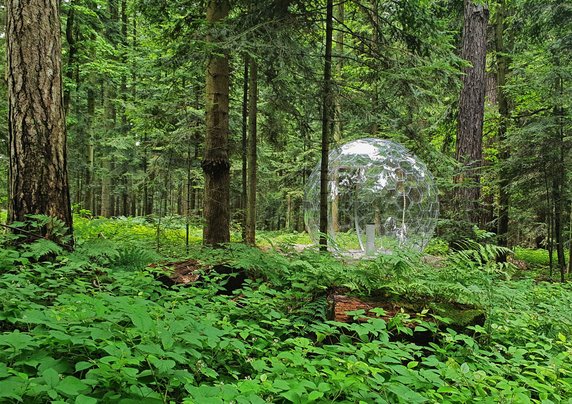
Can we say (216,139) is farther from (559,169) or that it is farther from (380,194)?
(559,169)

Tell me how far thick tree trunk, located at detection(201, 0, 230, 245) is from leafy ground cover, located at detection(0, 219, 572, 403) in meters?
2.26

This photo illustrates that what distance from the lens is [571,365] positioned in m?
2.78

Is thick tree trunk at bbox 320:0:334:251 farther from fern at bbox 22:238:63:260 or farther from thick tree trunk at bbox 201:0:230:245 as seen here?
fern at bbox 22:238:63:260

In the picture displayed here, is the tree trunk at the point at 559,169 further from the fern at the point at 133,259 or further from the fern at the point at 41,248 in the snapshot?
the fern at the point at 41,248

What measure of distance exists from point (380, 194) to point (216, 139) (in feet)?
13.9

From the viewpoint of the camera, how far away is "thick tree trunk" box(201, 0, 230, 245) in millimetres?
6375

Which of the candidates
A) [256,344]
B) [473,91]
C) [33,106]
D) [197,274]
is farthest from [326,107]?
A: [473,91]

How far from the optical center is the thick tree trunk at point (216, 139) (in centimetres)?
638

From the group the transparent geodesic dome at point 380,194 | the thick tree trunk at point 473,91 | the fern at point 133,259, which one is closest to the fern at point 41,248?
the fern at point 133,259

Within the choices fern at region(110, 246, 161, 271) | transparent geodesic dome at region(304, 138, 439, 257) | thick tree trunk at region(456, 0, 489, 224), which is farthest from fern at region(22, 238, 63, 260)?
thick tree trunk at region(456, 0, 489, 224)

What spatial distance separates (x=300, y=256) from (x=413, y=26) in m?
4.66

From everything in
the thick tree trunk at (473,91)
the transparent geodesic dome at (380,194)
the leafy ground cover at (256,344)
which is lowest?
the leafy ground cover at (256,344)

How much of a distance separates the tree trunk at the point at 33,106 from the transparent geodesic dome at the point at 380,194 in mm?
5700

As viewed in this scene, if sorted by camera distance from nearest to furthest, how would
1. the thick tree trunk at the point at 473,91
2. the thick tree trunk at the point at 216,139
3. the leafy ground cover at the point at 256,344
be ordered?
the leafy ground cover at the point at 256,344, the thick tree trunk at the point at 216,139, the thick tree trunk at the point at 473,91
